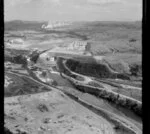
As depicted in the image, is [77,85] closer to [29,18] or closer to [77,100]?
[77,100]

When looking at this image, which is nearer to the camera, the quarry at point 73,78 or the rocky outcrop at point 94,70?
the quarry at point 73,78

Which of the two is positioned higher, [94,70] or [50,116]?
[94,70]

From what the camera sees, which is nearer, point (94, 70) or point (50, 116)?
point (50, 116)

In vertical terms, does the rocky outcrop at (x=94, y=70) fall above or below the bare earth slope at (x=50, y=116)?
above

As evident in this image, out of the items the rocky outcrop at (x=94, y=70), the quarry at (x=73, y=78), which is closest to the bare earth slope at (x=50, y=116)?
the quarry at (x=73, y=78)

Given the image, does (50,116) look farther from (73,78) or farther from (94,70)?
(94,70)

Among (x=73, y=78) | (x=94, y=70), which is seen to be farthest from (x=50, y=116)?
(x=94, y=70)

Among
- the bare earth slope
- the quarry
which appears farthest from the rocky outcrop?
the bare earth slope

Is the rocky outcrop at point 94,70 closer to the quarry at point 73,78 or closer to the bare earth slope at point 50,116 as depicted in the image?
the quarry at point 73,78

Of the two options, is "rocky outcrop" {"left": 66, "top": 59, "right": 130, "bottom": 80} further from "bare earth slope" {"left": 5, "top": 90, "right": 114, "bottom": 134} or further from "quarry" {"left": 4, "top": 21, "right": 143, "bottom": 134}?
"bare earth slope" {"left": 5, "top": 90, "right": 114, "bottom": 134}

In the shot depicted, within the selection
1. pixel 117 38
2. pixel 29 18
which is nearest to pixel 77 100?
pixel 117 38

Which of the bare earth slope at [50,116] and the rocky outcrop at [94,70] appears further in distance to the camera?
the rocky outcrop at [94,70]
